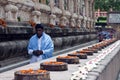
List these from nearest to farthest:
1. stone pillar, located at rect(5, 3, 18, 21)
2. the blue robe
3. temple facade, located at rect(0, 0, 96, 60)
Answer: the blue robe → temple facade, located at rect(0, 0, 96, 60) → stone pillar, located at rect(5, 3, 18, 21)

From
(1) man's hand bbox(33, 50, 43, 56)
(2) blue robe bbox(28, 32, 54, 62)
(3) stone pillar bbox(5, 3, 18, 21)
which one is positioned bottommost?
(1) man's hand bbox(33, 50, 43, 56)

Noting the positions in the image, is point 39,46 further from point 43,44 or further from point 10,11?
point 10,11

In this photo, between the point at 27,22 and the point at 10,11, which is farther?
the point at 27,22

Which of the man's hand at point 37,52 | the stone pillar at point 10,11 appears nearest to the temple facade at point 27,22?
the stone pillar at point 10,11

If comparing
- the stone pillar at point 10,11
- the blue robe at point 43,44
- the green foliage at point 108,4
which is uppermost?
the stone pillar at point 10,11

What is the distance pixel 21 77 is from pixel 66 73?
1.62 metres

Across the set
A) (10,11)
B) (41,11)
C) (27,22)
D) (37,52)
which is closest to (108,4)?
(41,11)

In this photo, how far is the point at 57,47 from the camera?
21578 millimetres

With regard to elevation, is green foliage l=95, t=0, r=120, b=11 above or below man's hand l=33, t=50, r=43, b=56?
below

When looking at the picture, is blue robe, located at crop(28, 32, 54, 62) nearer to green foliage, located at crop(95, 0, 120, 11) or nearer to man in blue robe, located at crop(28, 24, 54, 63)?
man in blue robe, located at crop(28, 24, 54, 63)

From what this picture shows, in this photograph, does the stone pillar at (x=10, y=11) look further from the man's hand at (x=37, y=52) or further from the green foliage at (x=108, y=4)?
the green foliage at (x=108, y=4)

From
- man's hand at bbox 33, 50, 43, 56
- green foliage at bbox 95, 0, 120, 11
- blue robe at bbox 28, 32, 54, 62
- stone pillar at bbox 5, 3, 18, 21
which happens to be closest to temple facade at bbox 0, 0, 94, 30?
stone pillar at bbox 5, 3, 18, 21

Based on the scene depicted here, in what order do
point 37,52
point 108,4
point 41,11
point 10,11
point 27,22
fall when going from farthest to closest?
point 108,4 → point 41,11 → point 27,22 → point 10,11 → point 37,52

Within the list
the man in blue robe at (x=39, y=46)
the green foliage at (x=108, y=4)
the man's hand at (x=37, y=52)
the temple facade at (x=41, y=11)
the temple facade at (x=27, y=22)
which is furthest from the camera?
the green foliage at (x=108, y=4)
